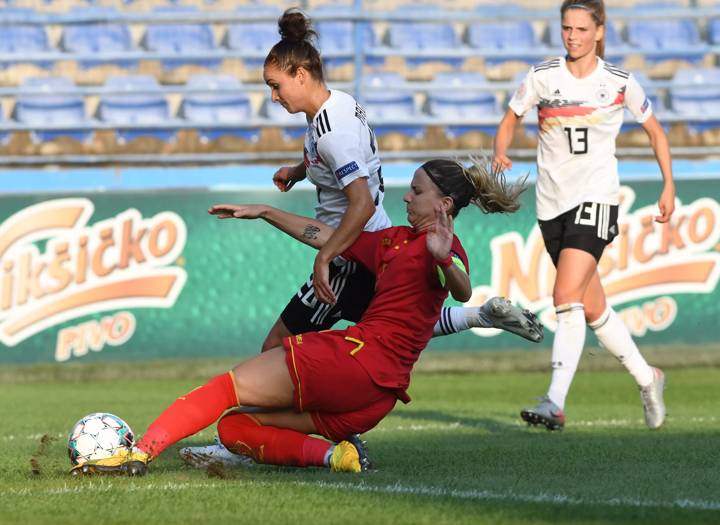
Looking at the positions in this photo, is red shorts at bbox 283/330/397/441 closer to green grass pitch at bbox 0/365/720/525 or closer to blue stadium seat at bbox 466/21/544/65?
green grass pitch at bbox 0/365/720/525

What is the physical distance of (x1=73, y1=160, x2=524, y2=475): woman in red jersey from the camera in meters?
4.79

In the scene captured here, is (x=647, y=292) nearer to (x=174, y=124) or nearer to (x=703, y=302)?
(x=703, y=302)

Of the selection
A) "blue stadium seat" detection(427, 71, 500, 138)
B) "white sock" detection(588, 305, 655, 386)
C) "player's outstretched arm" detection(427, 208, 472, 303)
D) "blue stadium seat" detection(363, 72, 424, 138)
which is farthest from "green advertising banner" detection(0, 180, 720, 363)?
"player's outstretched arm" detection(427, 208, 472, 303)

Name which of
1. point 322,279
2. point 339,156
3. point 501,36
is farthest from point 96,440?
point 501,36

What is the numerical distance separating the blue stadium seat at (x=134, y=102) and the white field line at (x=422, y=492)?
8210mm

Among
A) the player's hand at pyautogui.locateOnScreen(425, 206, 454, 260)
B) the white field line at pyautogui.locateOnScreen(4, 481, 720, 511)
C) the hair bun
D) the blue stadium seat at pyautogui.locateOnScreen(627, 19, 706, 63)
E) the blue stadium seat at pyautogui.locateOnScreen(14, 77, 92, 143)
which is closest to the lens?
the white field line at pyautogui.locateOnScreen(4, 481, 720, 511)

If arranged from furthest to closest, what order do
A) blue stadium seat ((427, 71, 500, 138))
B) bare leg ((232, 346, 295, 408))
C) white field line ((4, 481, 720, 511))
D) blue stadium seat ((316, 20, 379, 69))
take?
blue stadium seat ((316, 20, 379, 69)), blue stadium seat ((427, 71, 500, 138)), bare leg ((232, 346, 295, 408)), white field line ((4, 481, 720, 511))

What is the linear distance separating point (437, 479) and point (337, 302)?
103cm

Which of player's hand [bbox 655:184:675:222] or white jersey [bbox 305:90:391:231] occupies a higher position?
white jersey [bbox 305:90:391:231]

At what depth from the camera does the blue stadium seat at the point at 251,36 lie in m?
13.4

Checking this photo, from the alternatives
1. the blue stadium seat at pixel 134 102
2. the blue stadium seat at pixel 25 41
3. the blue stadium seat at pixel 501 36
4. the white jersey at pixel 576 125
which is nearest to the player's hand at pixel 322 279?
the white jersey at pixel 576 125

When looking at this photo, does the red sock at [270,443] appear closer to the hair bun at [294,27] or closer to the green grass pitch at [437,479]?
the green grass pitch at [437,479]

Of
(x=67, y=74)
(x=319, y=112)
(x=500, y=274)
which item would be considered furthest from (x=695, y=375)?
(x=67, y=74)

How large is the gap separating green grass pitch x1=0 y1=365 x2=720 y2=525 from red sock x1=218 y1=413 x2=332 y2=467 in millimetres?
67
